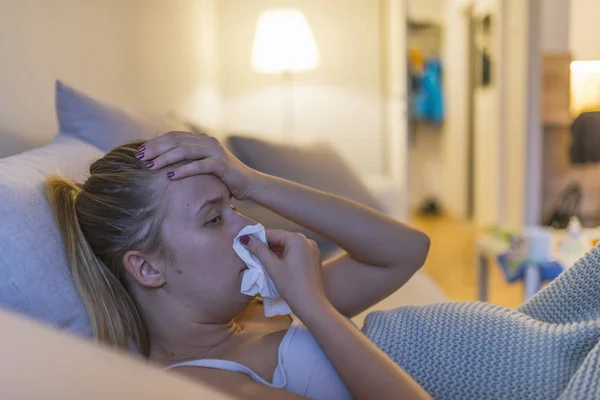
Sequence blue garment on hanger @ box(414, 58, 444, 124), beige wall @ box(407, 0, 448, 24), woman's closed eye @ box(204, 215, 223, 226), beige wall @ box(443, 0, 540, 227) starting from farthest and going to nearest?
beige wall @ box(407, 0, 448, 24) → blue garment on hanger @ box(414, 58, 444, 124) → beige wall @ box(443, 0, 540, 227) → woman's closed eye @ box(204, 215, 223, 226)

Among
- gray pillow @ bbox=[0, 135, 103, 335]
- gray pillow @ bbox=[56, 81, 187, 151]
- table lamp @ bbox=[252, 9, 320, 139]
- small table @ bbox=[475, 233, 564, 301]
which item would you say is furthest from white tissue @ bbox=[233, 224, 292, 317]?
table lamp @ bbox=[252, 9, 320, 139]

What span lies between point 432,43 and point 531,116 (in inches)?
108

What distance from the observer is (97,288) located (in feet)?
2.71

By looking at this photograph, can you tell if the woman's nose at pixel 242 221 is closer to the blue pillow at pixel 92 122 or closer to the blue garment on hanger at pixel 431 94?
the blue pillow at pixel 92 122

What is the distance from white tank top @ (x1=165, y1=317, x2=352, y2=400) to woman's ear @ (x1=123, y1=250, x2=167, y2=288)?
12 centimetres

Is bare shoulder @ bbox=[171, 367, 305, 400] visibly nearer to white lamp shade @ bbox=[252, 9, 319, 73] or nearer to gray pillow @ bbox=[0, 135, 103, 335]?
gray pillow @ bbox=[0, 135, 103, 335]

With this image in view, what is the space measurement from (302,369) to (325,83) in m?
2.79

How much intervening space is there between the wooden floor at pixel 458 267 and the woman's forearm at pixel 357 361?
1422 mm

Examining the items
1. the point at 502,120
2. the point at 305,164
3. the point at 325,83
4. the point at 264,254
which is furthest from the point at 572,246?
the point at 502,120

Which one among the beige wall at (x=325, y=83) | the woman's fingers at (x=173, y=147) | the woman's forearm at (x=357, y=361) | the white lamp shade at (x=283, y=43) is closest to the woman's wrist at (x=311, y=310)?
the woman's forearm at (x=357, y=361)

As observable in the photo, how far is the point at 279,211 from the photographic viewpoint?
0.96 m

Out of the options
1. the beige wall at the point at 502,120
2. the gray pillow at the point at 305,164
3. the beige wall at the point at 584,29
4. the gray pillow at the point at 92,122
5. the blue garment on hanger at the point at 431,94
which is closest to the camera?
the gray pillow at the point at 92,122

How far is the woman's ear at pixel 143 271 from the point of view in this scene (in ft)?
2.78

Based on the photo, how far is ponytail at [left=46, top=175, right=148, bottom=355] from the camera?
81 centimetres
